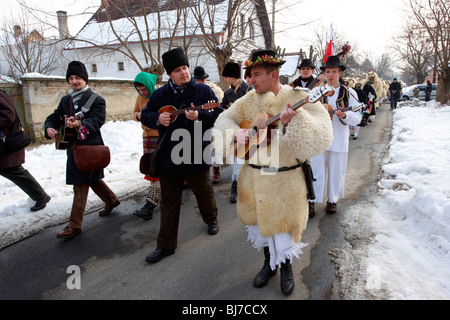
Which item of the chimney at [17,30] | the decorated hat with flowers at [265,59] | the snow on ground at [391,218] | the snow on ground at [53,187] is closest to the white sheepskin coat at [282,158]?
the decorated hat with flowers at [265,59]

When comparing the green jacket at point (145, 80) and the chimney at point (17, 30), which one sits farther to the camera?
the chimney at point (17, 30)

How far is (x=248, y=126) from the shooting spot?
2.57 metres

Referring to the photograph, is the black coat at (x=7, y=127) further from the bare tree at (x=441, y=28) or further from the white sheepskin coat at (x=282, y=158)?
the bare tree at (x=441, y=28)

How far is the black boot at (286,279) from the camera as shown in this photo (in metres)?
2.58

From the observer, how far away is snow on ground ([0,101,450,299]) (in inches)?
103

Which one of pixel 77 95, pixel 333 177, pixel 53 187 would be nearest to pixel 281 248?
pixel 333 177

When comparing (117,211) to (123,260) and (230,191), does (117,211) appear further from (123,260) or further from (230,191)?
(230,191)

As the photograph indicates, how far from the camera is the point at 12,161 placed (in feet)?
13.8

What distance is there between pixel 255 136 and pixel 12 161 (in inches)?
146

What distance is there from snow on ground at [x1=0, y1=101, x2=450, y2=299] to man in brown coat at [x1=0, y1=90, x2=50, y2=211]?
0.74 feet

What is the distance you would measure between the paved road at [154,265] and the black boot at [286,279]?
2.2 inches

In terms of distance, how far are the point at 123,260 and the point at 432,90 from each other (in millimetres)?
31338
